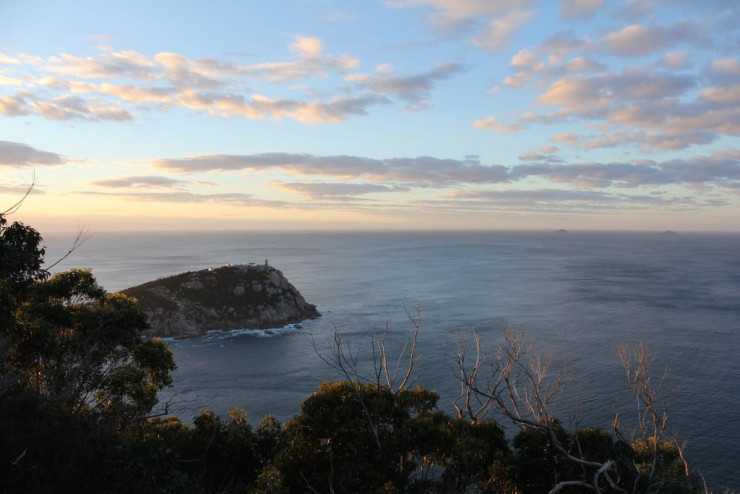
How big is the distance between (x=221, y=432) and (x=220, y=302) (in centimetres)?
7851

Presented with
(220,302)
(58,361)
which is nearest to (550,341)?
(220,302)

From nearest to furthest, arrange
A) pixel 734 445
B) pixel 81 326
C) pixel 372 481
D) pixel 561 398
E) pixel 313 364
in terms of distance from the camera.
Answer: pixel 372 481 → pixel 81 326 → pixel 734 445 → pixel 561 398 → pixel 313 364

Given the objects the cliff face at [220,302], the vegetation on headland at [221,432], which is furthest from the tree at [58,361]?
the cliff face at [220,302]

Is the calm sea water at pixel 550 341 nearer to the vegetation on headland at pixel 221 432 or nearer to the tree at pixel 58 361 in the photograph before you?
the vegetation on headland at pixel 221 432

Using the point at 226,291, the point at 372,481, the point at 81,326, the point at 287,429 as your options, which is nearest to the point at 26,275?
the point at 81,326

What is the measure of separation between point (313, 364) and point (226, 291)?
1556 inches

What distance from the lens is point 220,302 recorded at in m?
96.8

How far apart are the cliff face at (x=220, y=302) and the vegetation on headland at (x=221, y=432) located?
6658 cm

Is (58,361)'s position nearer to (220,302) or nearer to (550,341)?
(550,341)

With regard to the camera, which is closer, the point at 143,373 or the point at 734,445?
the point at 143,373

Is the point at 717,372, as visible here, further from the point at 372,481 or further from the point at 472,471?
the point at 372,481

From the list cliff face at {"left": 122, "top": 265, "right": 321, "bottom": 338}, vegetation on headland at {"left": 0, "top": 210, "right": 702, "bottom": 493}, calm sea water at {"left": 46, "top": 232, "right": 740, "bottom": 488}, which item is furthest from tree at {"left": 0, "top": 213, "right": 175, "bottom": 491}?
cliff face at {"left": 122, "top": 265, "right": 321, "bottom": 338}

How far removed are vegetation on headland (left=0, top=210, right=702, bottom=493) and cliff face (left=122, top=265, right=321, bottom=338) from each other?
6658 cm

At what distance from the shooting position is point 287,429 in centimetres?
2072
